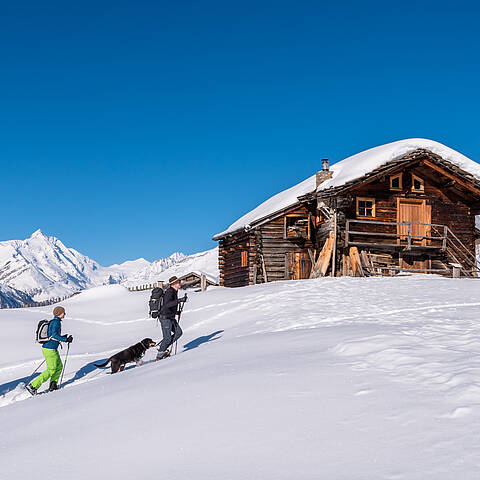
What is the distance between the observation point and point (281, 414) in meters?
5.02

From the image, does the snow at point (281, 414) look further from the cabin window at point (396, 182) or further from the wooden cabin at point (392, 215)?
the cabin window at point (396, 182)

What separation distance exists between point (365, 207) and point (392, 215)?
150 centimetres

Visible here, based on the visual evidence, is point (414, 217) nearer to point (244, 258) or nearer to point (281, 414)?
point (244, 258)

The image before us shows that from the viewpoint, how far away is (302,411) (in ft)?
16.5

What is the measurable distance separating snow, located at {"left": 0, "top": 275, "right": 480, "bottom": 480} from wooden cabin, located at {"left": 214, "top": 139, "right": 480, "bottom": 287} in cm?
1430

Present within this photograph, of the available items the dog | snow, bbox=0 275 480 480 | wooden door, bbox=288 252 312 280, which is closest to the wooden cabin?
wooden door, bbox=288 252 312 280

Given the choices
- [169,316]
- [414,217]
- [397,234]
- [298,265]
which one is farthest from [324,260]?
[169,316]

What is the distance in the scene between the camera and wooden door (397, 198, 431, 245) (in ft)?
86.0

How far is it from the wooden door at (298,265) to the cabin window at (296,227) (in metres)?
1.12

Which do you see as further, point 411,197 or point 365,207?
point 411,197

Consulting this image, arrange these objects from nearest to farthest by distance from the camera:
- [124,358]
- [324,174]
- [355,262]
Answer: [124,358]
[355,262]
[324,174]

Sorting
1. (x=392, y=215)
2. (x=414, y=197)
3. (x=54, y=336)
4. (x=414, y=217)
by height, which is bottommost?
(x=54, y=336)

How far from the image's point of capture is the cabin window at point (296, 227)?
29125mm

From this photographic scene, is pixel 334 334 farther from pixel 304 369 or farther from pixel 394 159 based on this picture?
pixel 394 159
